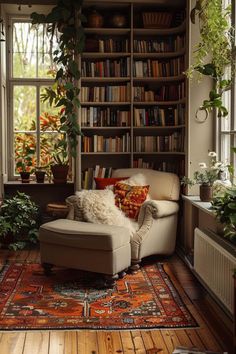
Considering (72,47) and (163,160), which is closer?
(72,47)

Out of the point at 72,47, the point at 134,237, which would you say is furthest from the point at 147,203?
the point at 72,47

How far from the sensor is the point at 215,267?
13.3 ft

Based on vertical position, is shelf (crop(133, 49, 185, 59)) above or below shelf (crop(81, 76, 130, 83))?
above

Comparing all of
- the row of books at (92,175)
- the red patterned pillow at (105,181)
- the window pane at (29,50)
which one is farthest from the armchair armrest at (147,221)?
the window pane at (29,50)

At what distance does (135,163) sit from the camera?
6621mm

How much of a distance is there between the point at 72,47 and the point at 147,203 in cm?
212

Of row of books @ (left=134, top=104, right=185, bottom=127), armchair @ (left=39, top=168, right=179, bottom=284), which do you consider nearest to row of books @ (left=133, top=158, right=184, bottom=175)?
row of books @ (left=134, top=104, right=185, bottom=127)

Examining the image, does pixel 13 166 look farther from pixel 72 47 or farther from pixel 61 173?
pixel 72 47

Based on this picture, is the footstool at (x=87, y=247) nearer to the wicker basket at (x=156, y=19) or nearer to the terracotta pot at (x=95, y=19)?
the terracotta pot at (x=95, y=19)

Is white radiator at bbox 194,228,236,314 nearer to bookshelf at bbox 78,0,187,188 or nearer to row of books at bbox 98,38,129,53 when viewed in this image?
bookshelf at bbox 78,0,187,188

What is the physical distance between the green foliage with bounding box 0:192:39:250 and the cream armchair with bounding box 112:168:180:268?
43.5 inches

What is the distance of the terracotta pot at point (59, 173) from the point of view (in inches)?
259

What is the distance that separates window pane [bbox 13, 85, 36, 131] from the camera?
6965 mm

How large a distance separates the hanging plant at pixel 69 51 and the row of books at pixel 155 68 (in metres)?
0.75
